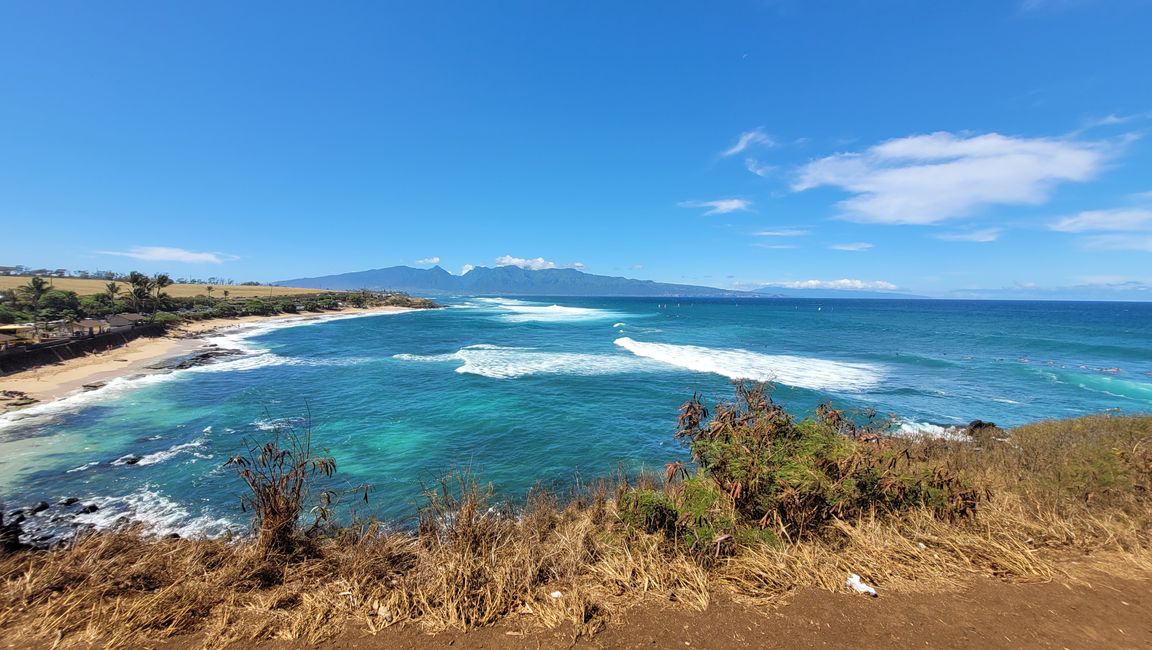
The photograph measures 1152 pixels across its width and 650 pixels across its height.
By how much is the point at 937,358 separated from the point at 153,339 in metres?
70.1

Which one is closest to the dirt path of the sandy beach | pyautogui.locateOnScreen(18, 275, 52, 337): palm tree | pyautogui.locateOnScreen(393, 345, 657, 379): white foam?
pyautogui.locateOnScreen(393, 345, 657, 379): white foam

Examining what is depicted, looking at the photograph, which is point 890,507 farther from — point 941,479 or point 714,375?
point 714,375

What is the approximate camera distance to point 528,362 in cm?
3102

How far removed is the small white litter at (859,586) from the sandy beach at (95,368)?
1157 inches

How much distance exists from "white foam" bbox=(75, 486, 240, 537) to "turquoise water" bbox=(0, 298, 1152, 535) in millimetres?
55

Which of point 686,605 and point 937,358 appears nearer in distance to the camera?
point 686,605

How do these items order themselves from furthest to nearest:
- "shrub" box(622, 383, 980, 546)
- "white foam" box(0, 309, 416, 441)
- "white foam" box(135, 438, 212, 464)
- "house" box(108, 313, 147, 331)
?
"house" box(108, 313, 147, 331)
"white foam" box(0, 309, 416, 441)
"white foam" box(135, 438, 212, 464)
"shrub" box(622, 383, 980, 546)

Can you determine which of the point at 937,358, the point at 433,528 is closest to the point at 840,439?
the point at 433,528

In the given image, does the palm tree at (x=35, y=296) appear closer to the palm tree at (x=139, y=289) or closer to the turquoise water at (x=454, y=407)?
the palm tree at (x=139, y=289)

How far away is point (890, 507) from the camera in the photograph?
17.3 ft

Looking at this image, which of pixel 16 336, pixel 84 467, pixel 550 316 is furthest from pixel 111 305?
pixel 550 316

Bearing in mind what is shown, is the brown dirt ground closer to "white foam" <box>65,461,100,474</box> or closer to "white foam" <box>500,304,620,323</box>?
"white foam" <box>65,461,100,474</box>

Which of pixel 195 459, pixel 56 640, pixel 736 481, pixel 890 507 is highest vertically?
pixel 736 481

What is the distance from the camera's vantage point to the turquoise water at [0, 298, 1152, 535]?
11.6 m
